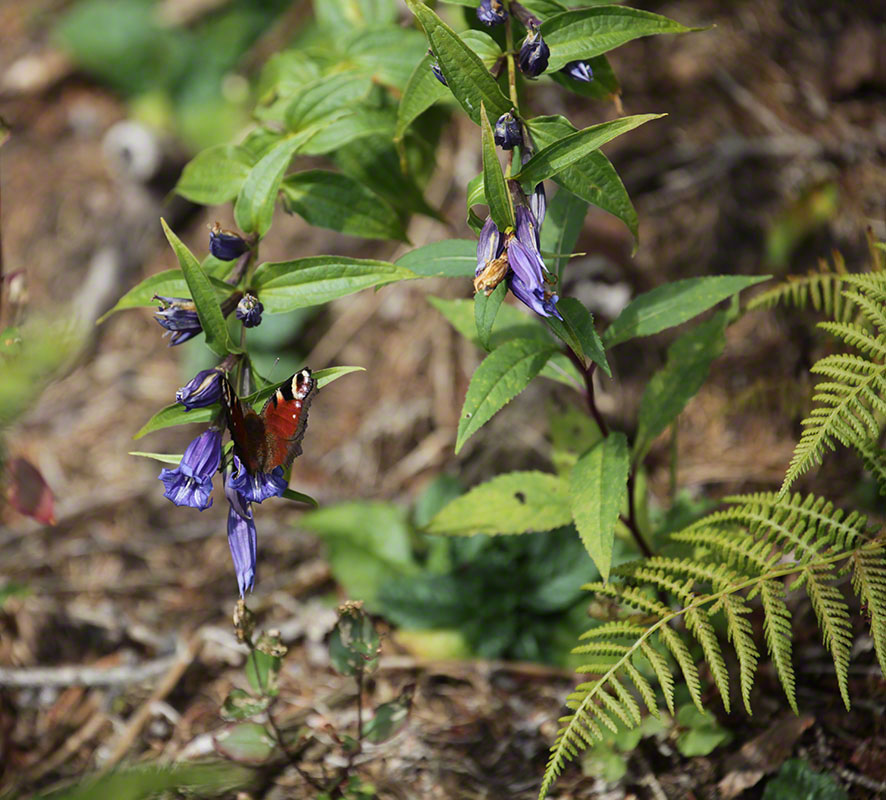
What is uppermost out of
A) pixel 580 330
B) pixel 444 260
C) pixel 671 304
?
pixel 444 260

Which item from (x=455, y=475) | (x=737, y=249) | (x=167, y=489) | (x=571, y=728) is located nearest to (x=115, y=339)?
(x=455, y=475)

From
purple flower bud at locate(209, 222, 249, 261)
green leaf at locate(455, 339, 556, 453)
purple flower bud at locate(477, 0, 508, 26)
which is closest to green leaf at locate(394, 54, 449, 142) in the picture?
purple flower bud at locate(477, 0, 508, 26)

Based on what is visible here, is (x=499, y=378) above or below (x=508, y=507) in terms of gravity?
above

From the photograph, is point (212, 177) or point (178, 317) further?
point (212, 177)

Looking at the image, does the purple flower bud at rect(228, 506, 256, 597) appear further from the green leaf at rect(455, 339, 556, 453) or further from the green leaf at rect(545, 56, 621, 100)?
the green leaf at rect(545, 56, 621, 100)

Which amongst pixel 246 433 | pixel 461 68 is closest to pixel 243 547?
pixel 246 433

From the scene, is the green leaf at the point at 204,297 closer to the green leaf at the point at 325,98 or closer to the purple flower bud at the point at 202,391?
the purple flower bud at the point at 202,391

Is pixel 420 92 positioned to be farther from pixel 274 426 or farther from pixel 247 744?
pixel 247 744
